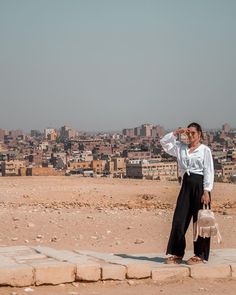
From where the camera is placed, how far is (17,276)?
21.6 ft

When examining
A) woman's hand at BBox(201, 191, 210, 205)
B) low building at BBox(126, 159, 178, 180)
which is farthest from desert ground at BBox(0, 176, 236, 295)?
low building at BBox(126, 159, 178, 180)

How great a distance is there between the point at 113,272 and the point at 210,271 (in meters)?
1.16

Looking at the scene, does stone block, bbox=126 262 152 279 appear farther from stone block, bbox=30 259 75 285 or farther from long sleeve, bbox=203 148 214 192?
long sleeve, bbox=203 148 214 192

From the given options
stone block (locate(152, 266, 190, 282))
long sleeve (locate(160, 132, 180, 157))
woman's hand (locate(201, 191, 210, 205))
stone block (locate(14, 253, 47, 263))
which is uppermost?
long sleeve (locate(160, 132, 180, 157))

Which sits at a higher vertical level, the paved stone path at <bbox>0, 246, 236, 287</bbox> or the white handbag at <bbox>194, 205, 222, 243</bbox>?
the white handbag at <bbox>194, 205, 222, 243</bbox>

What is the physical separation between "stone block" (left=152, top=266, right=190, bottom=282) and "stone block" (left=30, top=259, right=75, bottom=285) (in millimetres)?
951

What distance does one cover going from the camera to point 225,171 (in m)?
70.9

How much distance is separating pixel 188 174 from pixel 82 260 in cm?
161

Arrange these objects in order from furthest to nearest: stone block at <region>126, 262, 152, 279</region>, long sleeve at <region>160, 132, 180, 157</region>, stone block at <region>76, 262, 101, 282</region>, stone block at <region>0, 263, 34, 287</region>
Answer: long sleeve at <region>160, 132, 180, 157</region>, stone block at <region>126, 262, 152, 279</region>, stone block at <region>76, 262, 101, 282</region>, stone block at <region>0, 263, 34, 287</region>

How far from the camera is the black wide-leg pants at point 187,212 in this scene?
289 inches

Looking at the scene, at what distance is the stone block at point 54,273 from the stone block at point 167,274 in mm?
951

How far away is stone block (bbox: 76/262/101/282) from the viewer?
681 cm

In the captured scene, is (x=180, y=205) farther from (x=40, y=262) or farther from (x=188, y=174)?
(x=40, y=262)

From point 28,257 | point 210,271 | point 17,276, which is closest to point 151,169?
point 28,257
